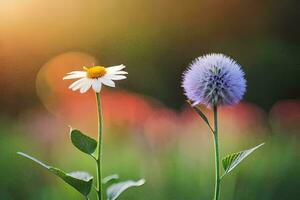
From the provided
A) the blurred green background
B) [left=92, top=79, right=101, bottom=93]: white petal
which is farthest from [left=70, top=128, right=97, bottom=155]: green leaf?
the blurred green background

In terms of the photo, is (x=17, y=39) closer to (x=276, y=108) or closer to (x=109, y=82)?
(x=276, y=108)

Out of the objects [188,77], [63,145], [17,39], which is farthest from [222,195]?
[17,39]

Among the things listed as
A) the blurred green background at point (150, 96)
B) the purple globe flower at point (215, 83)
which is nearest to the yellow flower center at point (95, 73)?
the purple globe flower at point (215, 83)

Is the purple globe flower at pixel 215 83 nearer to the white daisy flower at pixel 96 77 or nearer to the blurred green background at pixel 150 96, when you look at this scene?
the white daisy flower at pixel 96 77

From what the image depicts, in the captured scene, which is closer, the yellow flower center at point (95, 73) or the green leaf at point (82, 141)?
the green leaf at point (82, 141)

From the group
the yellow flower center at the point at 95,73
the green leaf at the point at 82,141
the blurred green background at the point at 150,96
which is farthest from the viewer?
the blurred green background at the point at 150,96

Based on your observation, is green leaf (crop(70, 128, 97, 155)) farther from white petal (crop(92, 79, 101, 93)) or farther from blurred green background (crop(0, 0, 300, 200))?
blurred green background (crop(0, 0, 300, 200))

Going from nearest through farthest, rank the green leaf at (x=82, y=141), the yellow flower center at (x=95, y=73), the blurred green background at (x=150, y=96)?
the green leaf at (x=82, y=141), the yellow flower center at (x=95, y=73), the blurred green background at (x=150, y=96)
